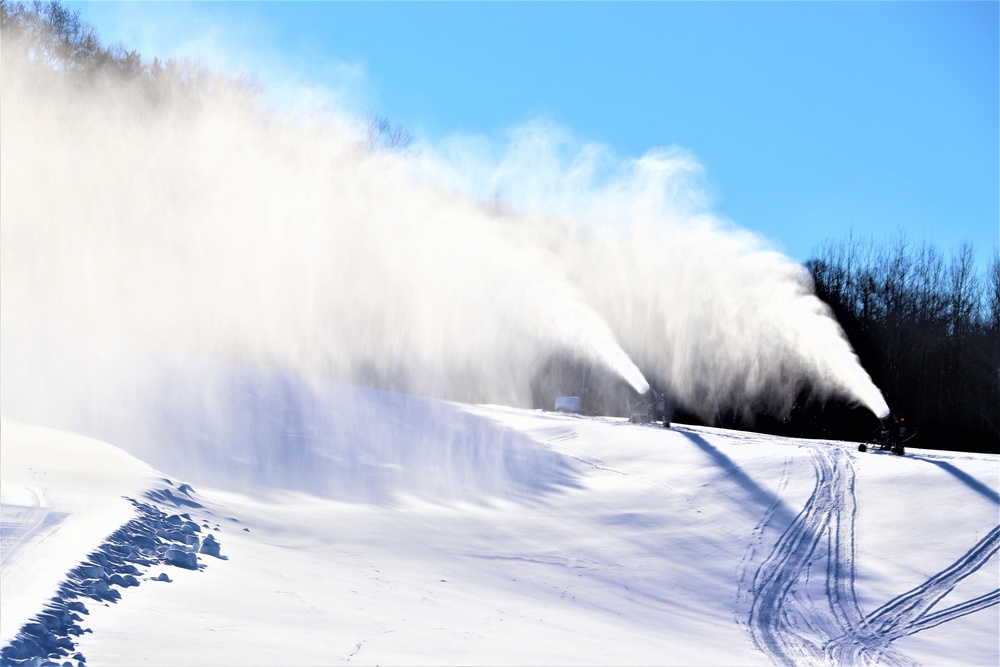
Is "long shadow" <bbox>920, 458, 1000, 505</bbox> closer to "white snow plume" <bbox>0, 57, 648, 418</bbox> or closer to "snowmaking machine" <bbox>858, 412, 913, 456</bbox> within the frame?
"snowmaking machine" <bbox>858, 412, 913, 456</bbox>

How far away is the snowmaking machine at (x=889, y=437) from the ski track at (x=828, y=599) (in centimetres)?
310

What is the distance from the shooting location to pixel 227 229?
82.5 feet

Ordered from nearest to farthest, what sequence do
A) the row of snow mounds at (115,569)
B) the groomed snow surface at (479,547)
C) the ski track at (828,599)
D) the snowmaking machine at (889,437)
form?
the row of snow mounds at (115,569) < the groomed snow surface at (479,547) < the ski track at (828,599) < the snowmaking machine at (889,437)

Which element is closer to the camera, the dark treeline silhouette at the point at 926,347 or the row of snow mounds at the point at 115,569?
the row of snow mounds at the point at 115,569

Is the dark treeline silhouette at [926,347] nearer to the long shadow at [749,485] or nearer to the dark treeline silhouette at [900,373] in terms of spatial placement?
the dark treeline silhouette at [900,373]

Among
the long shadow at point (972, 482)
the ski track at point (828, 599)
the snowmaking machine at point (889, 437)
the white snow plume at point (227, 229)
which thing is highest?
the white snow plume at point (227, 229)

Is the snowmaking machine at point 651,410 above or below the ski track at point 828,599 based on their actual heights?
above

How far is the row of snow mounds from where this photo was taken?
193 inches

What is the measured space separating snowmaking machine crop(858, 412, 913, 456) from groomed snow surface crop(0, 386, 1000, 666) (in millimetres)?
357

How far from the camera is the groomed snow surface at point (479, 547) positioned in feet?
21.0

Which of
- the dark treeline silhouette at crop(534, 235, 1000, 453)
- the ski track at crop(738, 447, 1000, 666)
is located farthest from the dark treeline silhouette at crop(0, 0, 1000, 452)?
the ski track at crop(738, 447, 1000, 666)

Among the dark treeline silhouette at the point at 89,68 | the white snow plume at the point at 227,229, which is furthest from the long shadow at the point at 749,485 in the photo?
the dark treeline silhouette at the point at 89,68

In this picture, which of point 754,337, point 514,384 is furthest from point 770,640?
point 514,384

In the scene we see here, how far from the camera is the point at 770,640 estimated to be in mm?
9273
